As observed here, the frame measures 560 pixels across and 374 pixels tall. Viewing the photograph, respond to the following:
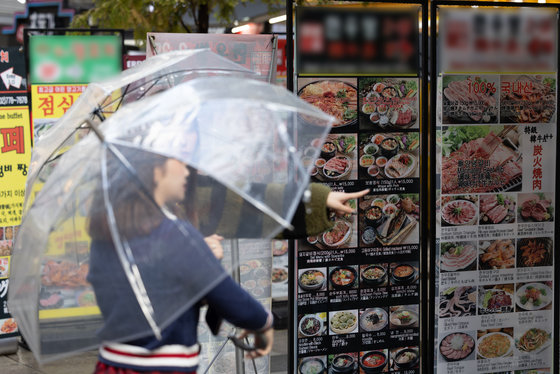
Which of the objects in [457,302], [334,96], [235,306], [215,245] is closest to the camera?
[235,306]

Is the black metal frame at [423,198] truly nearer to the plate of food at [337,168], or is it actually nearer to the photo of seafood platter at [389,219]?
the photo of seafood platter at [389,219]

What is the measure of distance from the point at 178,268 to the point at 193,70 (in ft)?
5.31

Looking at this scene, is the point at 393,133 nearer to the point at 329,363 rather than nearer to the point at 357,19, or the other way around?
the point at 357,19

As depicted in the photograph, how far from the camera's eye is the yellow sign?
6.52 metres

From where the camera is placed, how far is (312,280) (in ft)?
14.5

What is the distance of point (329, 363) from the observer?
179 inches

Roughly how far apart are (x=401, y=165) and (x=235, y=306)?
224 centimetres

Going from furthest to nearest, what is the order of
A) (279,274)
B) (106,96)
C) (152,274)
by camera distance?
(279,274), (106,96), (152,274)

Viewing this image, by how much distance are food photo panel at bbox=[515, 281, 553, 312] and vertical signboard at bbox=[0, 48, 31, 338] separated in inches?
170

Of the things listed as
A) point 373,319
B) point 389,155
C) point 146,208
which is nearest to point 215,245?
point 146,208

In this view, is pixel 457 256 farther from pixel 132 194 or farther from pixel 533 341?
pixel 132 194

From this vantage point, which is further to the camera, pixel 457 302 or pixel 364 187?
pixel 457 302

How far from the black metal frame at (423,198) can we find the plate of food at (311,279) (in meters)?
0.07

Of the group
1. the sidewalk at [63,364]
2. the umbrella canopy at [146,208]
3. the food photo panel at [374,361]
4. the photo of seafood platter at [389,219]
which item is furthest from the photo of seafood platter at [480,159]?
the sidewalk at [63,364]
